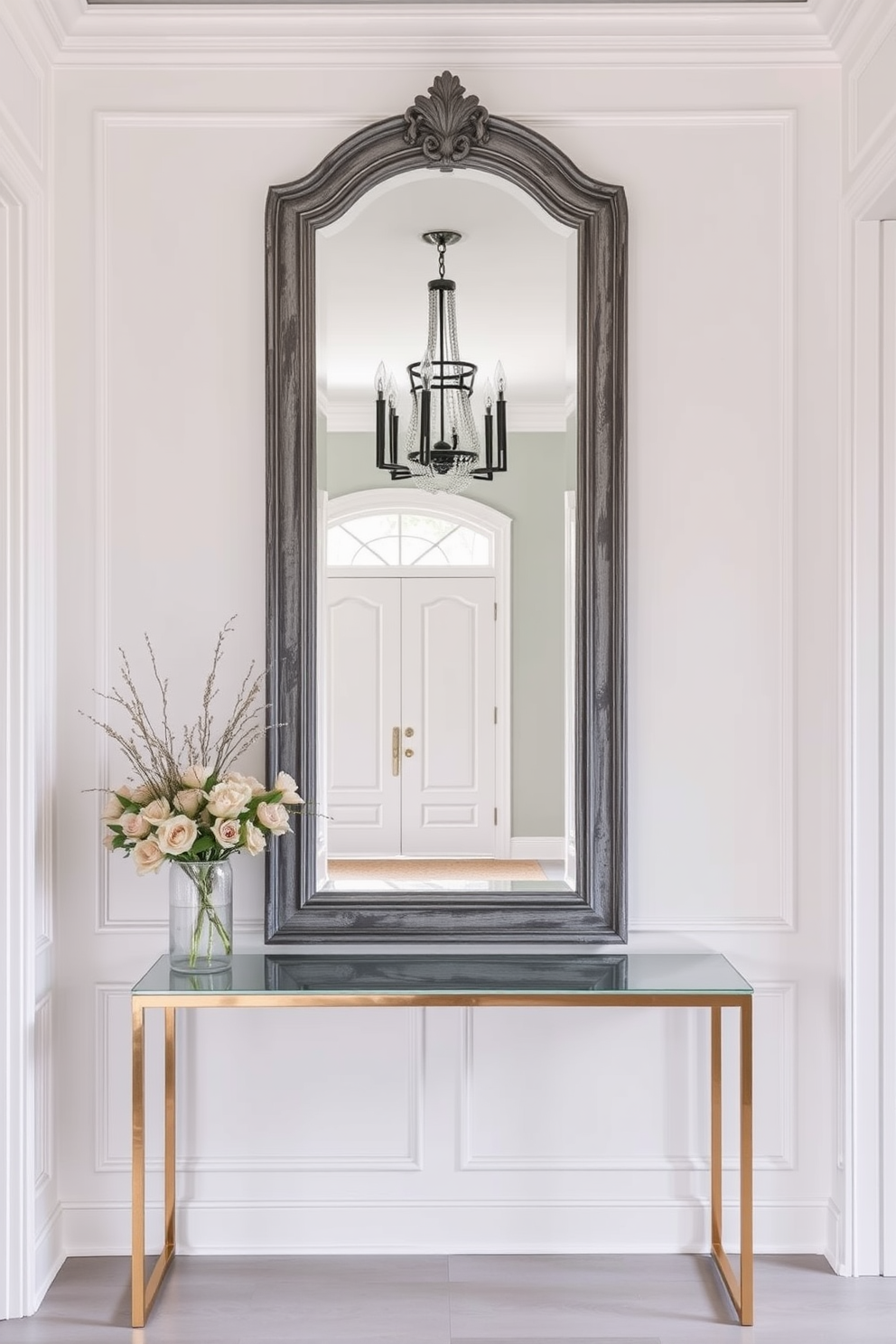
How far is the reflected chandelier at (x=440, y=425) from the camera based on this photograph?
3.25 m

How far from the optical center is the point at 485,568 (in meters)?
3.04

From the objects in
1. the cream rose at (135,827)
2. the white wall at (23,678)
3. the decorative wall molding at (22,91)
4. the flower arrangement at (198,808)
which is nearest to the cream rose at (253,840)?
the flower arrangement at (198,808)

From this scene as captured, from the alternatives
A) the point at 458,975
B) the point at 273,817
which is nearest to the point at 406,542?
the point at 273,817

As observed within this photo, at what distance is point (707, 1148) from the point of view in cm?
265

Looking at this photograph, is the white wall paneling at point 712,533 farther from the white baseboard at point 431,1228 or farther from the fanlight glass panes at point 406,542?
the white baseboard at point 431,1228

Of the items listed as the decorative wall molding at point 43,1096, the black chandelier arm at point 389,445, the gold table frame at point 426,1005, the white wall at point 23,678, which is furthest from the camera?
the black chandelier arm at point 389,445

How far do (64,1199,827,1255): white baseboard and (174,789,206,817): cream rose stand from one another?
1.00 meters

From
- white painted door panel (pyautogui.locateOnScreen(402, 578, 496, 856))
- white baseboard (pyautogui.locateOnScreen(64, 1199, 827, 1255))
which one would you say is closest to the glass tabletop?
white painted door panel (pyautogui.locateOnScreen(402, 578, 496, 856))

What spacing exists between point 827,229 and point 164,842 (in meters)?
2.08

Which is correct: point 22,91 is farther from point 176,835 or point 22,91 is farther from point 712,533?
point 712,533

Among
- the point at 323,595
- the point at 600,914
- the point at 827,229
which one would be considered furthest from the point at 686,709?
the point at 827,229

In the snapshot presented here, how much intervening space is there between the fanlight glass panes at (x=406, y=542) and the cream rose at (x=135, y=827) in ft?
2.69

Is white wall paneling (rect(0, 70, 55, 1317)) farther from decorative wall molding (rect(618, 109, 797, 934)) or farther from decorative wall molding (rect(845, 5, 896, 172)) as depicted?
decorative wall molding (rect(845, 5, 896, 172))

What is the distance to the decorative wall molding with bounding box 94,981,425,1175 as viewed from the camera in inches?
104
